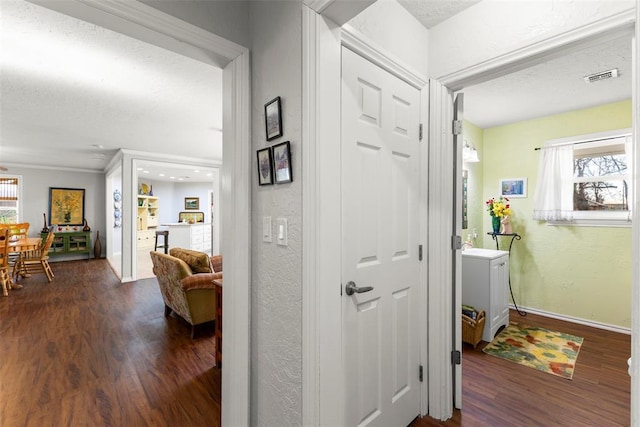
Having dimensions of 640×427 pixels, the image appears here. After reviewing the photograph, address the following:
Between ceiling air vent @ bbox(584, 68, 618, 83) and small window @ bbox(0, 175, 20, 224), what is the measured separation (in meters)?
10.6

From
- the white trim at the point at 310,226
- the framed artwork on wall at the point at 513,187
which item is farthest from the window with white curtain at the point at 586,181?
the white trim at the point at 310,226

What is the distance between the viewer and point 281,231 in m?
1.31

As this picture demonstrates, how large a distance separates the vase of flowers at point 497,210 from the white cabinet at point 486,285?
2.60 ft

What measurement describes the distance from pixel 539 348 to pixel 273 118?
3211 mm

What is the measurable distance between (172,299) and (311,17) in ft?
10.7

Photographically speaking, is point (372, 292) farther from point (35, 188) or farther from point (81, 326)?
point (35, 188)

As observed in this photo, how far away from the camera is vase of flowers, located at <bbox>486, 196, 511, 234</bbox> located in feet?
12.5

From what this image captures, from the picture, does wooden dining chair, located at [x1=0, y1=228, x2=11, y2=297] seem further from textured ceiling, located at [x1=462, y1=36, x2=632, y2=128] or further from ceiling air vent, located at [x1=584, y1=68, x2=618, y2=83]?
ceiling air vent, located at [x1=584, y1=68, x2=618, y2=83]

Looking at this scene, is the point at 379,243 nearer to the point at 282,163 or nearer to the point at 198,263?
the point at 282,163

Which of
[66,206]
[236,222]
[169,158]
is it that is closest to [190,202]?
[66,206]

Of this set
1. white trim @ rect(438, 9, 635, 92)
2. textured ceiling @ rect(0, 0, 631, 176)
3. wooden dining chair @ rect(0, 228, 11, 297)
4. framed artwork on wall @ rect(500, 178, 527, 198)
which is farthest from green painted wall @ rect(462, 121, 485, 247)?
wooden dining chair @ rect(0, 228, 11, 297)

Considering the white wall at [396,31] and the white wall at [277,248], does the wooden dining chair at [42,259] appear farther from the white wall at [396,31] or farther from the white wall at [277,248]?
the white wall at [396,31]

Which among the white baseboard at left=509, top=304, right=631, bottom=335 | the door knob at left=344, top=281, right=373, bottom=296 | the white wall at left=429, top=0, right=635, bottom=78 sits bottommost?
the white baseboard at left=509, top=304, right=631, bottom=335

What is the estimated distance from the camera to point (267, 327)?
1.39 metres
